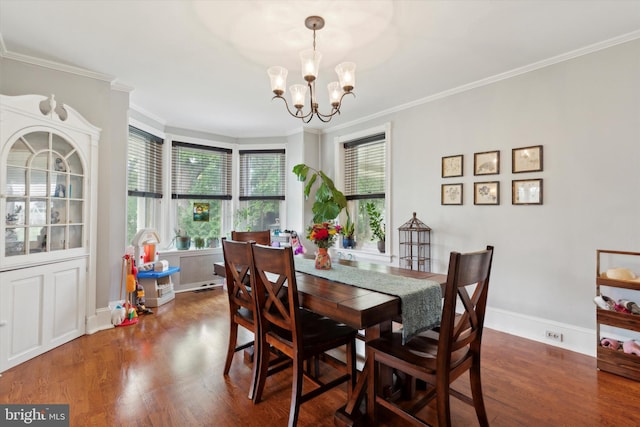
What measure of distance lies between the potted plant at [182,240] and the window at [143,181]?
334 mm

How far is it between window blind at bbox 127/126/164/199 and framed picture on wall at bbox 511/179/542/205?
4.52 m

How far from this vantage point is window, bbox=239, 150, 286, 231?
17.6 ft

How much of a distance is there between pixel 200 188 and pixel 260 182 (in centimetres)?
101

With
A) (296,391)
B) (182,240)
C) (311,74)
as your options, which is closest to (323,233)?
(296,391)

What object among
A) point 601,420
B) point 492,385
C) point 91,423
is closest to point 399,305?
point 492,385

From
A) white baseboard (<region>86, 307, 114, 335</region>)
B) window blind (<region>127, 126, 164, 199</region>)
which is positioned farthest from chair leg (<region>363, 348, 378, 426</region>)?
window blind (<region>127, 126, 164, 199</region>)

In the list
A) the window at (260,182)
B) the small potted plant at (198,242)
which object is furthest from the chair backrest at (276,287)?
the window at (260,182)

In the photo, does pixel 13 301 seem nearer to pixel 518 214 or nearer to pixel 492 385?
pixel 492 385

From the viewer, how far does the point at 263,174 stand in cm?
539

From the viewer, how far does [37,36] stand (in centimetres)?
243

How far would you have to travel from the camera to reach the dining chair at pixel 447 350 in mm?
1373

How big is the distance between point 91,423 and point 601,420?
3000 millimetres

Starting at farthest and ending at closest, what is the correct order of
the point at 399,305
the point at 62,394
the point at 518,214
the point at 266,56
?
1. the point at 518,214
2. the point at 266,56
3. the point at 62,394
4. the point at 399,305

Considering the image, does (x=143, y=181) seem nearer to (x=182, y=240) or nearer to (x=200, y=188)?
(x=200, y=188)
